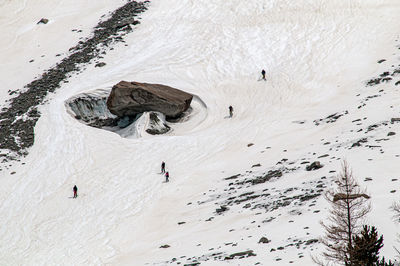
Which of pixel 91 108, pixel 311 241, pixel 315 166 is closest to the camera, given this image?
A: pixel 311 241

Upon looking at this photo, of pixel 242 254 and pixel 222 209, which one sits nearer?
pixel 242 254

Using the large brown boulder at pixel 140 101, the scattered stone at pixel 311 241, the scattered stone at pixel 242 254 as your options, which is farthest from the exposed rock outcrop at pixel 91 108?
the scattered stone at pixel 311 241

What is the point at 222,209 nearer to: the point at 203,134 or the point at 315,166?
the point at 315,166

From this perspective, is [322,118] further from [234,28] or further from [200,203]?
[234,28]

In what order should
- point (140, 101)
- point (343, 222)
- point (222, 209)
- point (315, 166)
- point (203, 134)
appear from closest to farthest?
point (343, 222)
point (222, 209)
point (315, 166)
point (203, 134)
point (140, 101)

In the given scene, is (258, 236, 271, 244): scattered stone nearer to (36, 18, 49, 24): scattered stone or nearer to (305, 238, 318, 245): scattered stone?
(305, 238, 318, 245): scattered stone

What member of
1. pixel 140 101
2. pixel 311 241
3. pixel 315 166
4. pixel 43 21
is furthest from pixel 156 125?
pixel 43 21
